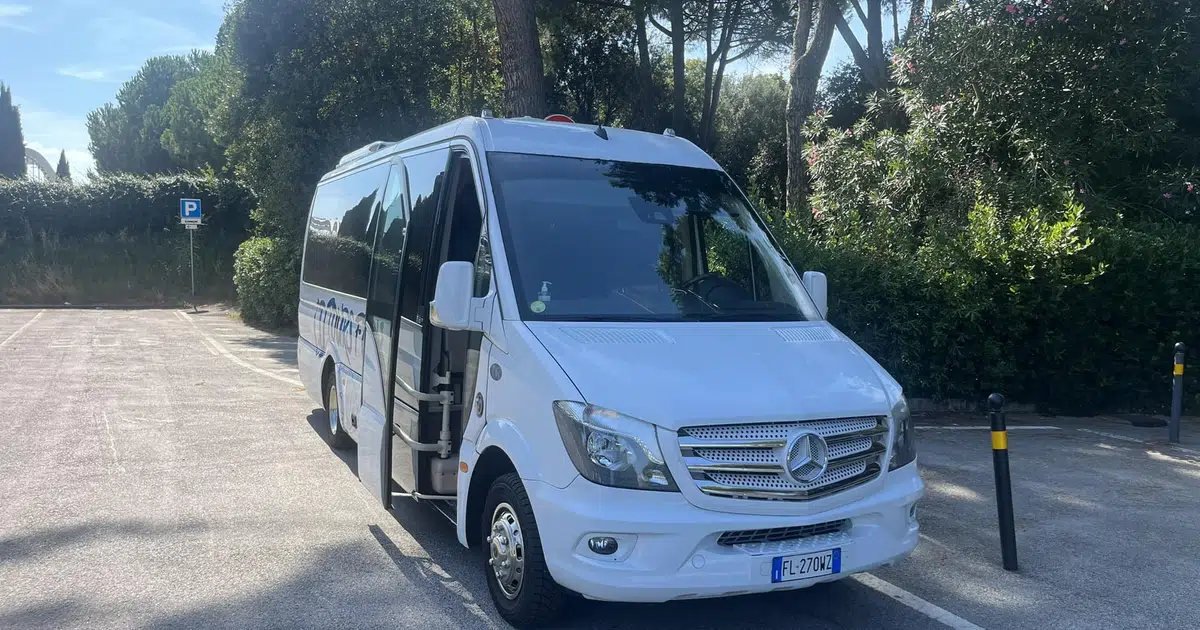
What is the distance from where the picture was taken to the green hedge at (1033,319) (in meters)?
10.3

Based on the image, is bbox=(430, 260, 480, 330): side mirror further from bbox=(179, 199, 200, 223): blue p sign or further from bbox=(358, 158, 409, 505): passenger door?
bbox=(179, 199, 200, 223): blue p sign

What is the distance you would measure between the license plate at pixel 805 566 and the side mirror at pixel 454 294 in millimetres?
1963

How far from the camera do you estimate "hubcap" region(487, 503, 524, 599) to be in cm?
452

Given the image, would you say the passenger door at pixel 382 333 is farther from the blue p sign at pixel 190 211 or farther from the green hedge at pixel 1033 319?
the blue p sign at pixel 190 211

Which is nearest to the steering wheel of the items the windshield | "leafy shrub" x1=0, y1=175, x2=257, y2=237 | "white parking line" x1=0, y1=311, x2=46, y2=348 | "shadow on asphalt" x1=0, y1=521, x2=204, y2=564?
the windshield

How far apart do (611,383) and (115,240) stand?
30.3 metres

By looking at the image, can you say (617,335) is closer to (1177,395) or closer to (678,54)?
(1177,395)

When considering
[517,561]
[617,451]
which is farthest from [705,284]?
[517,561]

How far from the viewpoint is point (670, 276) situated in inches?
208

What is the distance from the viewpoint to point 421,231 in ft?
19.2

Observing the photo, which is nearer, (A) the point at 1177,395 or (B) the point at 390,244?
(B) the point at 390,244

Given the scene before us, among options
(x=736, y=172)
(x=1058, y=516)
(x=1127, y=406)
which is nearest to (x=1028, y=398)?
(x=1127, y=406)

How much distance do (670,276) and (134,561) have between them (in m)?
3.55

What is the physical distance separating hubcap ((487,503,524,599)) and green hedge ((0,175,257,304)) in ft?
87.2
